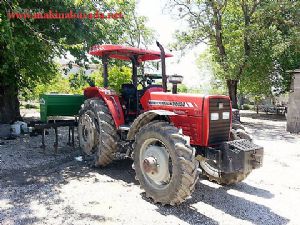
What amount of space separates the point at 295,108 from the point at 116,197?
11.4 m

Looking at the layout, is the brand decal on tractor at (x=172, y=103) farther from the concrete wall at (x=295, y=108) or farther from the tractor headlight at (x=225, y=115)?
the concrete wall at (x=295, y=108)

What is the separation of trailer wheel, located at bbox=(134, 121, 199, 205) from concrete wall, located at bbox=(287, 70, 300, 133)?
1077 cm

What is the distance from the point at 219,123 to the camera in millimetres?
4918

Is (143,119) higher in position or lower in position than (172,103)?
lower

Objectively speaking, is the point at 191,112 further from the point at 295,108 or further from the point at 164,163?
the point at 295,108

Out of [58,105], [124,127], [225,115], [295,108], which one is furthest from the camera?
[295,108]

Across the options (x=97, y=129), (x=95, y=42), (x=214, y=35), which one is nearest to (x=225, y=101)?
(x=97, y=129)

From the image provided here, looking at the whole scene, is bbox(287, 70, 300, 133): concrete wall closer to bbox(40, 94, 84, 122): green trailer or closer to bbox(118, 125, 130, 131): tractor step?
bbox(40, 94, 84, 122): green trailer

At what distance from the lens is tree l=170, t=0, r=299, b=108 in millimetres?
16422

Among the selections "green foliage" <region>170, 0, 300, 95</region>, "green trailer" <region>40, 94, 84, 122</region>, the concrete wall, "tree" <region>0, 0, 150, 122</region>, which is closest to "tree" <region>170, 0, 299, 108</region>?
"green foliage" <region>170, 0, 300, 95</region>

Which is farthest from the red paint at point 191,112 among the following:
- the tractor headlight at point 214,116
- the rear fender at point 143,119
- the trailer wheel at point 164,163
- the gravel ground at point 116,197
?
the gravel ground at point 116,197

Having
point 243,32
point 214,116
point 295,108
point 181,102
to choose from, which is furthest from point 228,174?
point 243,32

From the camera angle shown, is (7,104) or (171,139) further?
(7,104)

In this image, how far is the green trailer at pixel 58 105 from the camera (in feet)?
26.0
